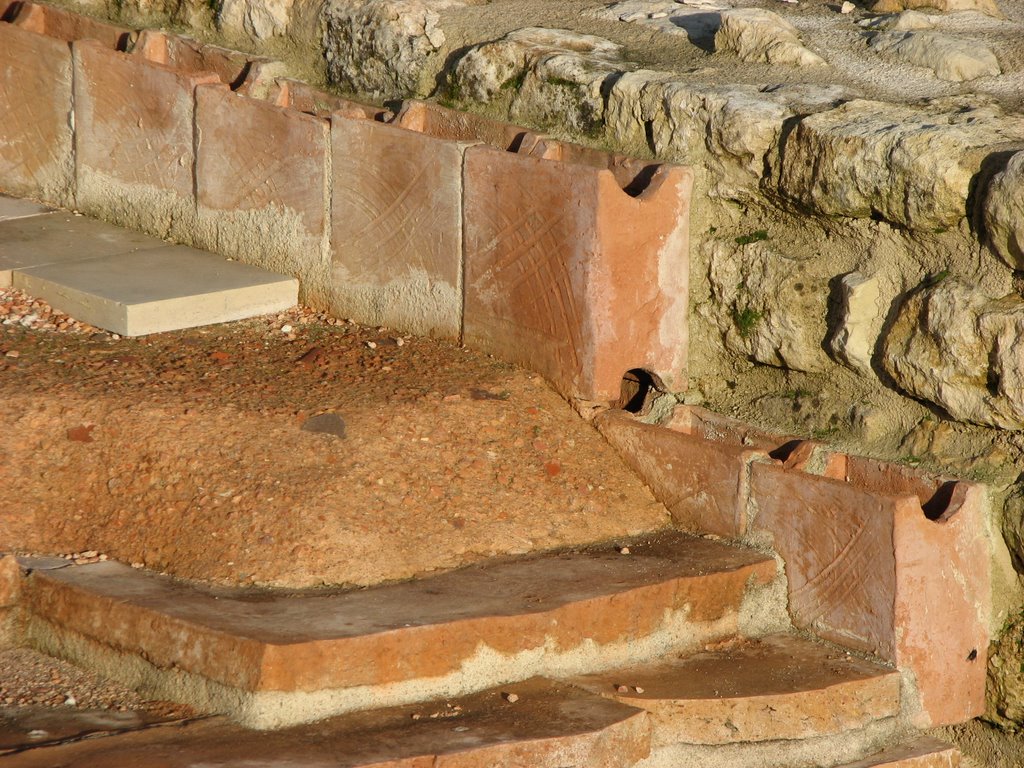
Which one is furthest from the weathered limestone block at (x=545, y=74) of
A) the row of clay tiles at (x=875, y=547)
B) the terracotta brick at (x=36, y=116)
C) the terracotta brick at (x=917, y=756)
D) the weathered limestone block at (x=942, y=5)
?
the terracotta brick at (x=917, y=756)

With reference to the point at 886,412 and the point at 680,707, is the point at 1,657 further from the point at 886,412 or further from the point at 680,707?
the point at 886,412

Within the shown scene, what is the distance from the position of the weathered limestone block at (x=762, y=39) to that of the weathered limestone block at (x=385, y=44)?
1219 millimetres

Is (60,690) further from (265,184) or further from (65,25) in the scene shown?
(65,25)

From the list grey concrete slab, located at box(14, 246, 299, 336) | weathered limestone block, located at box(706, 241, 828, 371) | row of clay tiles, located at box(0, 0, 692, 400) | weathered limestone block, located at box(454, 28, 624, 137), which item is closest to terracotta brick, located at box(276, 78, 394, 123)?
row of clay tiles, located at box(0, 0, 692, 400)

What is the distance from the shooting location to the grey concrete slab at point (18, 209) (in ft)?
22.8

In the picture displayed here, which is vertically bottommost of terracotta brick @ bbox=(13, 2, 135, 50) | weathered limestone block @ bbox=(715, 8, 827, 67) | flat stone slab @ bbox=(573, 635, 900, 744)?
flat stone slab @ bbox=(573, 635, 900, 744)

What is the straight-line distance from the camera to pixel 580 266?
5125mm

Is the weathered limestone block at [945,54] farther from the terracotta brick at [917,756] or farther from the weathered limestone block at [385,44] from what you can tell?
the terracotta brick at [917,756]

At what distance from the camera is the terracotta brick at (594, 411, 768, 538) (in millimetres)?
4957

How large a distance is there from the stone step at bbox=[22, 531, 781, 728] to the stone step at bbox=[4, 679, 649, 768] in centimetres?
8

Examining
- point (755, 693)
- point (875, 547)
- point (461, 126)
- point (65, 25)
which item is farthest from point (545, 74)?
point (65, 25)

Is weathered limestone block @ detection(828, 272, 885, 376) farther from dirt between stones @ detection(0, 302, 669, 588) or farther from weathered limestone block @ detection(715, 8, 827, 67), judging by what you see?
weathered limestone block @ detection(715, 8, 827, 67)

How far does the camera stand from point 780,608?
4.91 m

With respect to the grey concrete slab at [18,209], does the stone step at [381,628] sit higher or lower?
lower
